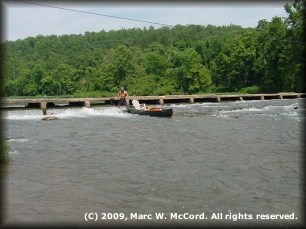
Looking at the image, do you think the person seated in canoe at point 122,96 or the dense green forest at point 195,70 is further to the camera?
the dense green forest at point 195,70

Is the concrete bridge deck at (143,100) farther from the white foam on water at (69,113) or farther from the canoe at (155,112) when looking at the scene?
the canoe at (155,112)

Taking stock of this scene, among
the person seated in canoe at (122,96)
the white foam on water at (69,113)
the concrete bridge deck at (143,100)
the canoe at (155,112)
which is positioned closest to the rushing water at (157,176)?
the canoe at (155,112)

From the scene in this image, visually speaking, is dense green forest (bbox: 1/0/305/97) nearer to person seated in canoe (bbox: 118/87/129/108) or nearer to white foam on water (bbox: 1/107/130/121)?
person seated in canoe (bbox: 118/87/129/108)

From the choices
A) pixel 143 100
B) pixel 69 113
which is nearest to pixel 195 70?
pixel 143 100

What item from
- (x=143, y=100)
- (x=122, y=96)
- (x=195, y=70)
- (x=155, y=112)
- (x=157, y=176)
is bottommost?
(x=157, y=176)

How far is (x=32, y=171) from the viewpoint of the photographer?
12.2 metres

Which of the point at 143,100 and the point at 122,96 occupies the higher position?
the point at 122,96

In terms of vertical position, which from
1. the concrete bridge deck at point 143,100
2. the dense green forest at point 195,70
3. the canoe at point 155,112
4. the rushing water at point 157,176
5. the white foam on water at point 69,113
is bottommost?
the rushing water at point 157,176

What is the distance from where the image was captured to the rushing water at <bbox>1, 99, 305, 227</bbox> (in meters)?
8.42

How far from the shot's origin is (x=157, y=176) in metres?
11.6

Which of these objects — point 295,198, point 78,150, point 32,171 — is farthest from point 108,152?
point 295,198

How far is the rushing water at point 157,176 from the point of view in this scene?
27.6 ft

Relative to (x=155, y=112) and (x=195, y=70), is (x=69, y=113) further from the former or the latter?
(x=195, y=70)

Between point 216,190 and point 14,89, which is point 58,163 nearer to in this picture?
point 216,190
